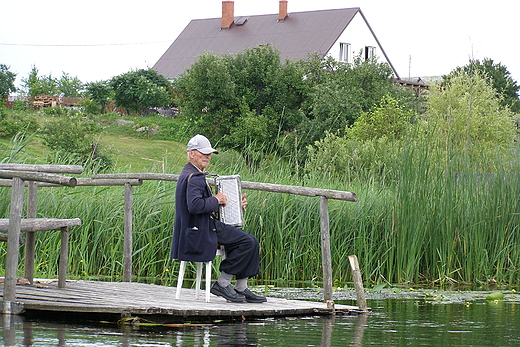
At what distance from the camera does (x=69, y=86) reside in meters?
66.0

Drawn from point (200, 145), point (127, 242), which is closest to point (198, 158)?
point (200, 145)

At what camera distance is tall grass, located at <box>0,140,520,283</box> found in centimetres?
1038

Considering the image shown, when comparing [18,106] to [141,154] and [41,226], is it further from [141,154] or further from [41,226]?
[41,226]

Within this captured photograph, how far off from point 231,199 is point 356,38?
47.0 metres

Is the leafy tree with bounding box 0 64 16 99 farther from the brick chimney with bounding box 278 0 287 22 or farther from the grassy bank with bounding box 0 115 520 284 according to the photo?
the grassy bank with bounding box 0 115 520 284

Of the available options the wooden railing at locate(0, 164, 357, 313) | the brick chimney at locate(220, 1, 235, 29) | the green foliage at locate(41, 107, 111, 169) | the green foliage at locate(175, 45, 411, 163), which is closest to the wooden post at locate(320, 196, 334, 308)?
the wooden railing at locate(0, 164, 357, 313)

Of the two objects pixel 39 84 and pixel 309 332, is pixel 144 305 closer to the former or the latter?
pixel 309 332

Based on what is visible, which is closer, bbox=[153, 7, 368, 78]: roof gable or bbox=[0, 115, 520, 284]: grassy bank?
bbox=[0, 115, 520, 284]: grassy bank

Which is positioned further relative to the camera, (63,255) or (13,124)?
(13,124)

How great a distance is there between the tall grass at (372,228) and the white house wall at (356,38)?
1595 inches

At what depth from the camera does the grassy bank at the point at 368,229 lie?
10.4 metres

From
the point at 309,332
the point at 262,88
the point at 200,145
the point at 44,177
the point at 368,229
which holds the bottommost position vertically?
the point at 309,332

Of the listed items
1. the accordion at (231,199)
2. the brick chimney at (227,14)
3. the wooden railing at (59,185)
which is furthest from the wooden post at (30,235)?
the brick chimney at (227,14)

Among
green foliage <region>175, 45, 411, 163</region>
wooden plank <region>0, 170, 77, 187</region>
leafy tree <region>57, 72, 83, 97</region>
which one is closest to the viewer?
wooden plank <region>0, 170, 77, 187</region>
